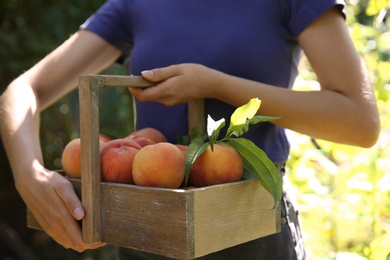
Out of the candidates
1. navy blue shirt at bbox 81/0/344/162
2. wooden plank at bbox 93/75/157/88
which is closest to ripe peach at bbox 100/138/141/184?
wooden plank at bbox 93/75/157/88

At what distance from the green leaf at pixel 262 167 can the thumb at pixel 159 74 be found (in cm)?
17

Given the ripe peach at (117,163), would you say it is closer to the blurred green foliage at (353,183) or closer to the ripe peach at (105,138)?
the ripe peach at (105,138)

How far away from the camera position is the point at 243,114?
3.45ft

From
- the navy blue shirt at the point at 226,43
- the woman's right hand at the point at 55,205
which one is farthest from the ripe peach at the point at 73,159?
the navy blue shirt at the point at 226,43

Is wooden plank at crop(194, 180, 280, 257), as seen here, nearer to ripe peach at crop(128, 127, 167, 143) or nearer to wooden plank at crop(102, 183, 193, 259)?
wooden plank at crop(102, 183, 193, 259)

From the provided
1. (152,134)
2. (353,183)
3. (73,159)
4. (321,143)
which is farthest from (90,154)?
(321,143)

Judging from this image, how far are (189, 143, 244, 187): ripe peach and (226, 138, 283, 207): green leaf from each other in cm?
1

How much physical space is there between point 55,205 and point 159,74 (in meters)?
0.29

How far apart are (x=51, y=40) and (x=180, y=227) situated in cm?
239

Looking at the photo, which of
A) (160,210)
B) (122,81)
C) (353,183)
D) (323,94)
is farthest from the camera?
(353,183)

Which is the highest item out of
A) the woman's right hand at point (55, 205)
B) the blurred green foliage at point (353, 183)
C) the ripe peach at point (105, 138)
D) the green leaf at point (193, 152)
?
the green leaf at point (193, 152)

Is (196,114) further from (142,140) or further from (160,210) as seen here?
(160,210)

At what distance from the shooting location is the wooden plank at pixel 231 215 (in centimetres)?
100

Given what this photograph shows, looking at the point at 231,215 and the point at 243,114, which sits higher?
the point at 243,114
